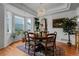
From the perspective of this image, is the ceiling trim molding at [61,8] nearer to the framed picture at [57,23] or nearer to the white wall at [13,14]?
the framed picture at [57,23]

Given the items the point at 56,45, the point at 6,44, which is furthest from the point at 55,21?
the point at 6,44

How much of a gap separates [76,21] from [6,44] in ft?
4.85

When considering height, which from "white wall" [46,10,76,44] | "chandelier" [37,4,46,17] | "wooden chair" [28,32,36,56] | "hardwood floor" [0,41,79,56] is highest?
"chandelier" [37,4,46,17]

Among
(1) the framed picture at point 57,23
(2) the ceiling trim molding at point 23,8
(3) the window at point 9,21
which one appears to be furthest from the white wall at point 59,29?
(3) the window at point 9,21

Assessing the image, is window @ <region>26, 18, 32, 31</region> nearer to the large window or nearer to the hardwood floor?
the large window

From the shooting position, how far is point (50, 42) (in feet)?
7.16

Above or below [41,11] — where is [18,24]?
below

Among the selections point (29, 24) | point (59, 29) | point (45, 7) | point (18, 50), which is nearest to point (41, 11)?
point (45, 7)

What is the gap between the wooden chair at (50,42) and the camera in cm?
216

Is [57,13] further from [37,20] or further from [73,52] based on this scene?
[73,52]

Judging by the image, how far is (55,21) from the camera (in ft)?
7.24

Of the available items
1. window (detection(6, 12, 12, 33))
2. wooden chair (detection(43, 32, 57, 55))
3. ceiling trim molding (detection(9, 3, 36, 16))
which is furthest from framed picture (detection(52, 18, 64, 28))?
window (detection(6, 12, 12, 33))

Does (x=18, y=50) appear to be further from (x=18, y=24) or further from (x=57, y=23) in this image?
(x=57, y=23)

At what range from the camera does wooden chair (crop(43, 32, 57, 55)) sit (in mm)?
2160
